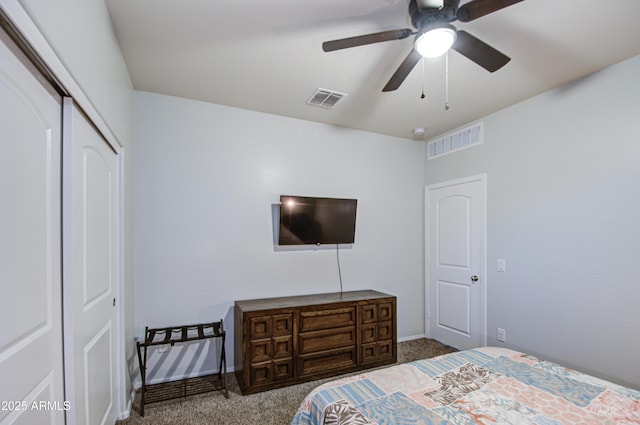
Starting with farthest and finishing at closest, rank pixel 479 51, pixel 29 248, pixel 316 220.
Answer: pixel 316 220
pixel 479 51
pixel 29 248

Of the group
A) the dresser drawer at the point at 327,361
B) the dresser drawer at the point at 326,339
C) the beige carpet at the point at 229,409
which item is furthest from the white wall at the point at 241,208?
the dresser drawer at the point at 327,361

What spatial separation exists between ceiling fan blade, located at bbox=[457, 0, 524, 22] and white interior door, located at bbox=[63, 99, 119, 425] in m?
1.91

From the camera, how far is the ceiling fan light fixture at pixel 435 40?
1.57 meters

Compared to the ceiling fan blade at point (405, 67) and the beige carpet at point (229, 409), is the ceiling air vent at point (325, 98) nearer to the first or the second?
the ceiling fan blade at point (405, 67)

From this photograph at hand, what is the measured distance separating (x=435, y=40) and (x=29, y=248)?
6.65 feet

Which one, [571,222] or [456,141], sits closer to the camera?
[571,222]

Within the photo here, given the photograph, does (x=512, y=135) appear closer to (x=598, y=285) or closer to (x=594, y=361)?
(x=598, y=285)

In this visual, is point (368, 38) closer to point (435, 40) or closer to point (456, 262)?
point (435, 40)

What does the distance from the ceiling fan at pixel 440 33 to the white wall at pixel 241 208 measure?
1780 mm

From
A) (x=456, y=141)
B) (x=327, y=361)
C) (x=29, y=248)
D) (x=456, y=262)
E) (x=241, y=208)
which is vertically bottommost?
(x=327, y=361)

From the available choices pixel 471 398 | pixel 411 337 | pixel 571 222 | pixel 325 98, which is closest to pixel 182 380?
pixel 471 398

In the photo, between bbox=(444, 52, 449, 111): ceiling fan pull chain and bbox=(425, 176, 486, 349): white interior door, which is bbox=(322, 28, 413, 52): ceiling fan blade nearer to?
bbox=(444, 52, 449, 111): ceiling fan pull chain

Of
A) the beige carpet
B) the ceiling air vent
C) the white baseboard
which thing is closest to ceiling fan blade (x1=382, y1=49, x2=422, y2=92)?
the ceiling air vent

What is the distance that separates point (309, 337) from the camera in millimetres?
2887
